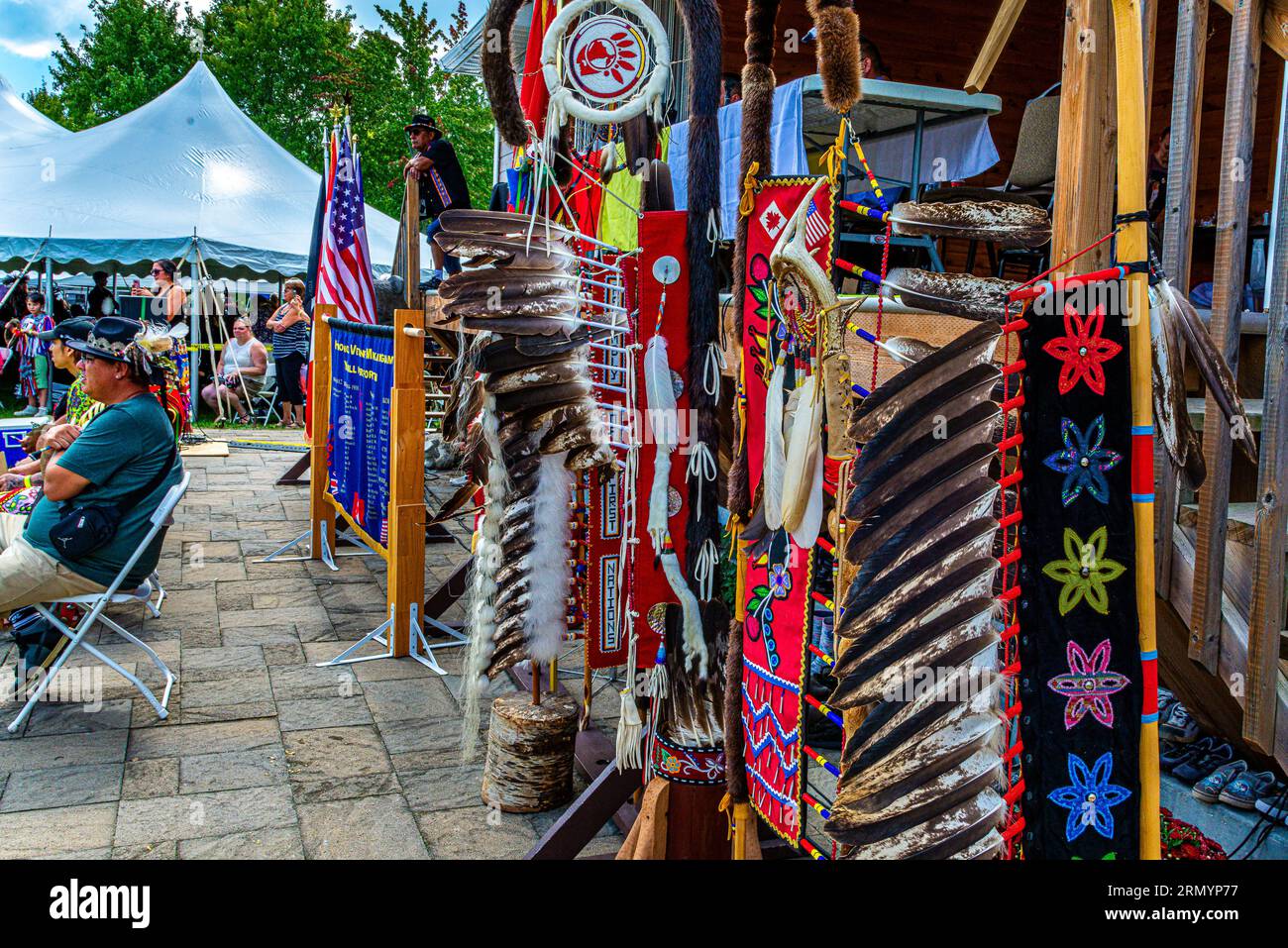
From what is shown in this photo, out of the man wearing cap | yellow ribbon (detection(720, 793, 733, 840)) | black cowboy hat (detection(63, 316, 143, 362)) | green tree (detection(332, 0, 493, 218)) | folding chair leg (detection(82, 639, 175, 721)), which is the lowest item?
folding chair leg (detection(82, 639, 175, 721))

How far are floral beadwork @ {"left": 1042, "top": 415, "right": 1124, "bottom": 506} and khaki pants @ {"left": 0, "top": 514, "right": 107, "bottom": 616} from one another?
13.4ft

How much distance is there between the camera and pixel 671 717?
279 cm

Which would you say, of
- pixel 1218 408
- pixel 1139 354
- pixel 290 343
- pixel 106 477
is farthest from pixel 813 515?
pixel 290 343

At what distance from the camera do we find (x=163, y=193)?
52.0 feet

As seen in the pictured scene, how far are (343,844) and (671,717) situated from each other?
125 centimetres

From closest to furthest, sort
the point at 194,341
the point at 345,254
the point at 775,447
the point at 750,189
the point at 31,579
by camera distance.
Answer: the point at 775,447, the point at 750,189, the point at 31,579, the point at 345,254, the point at 194,341

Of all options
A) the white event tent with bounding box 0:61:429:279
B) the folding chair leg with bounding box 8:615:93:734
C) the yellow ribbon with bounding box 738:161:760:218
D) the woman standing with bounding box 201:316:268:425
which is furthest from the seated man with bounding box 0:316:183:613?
the woman standing with bounding box 201:316:268:425

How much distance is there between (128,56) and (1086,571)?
135ft

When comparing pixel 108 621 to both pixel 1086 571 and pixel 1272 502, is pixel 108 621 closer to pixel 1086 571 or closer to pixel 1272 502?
pixel 1086 571

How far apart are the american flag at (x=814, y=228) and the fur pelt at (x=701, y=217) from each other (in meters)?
0.70

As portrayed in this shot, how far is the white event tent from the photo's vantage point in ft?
48.4

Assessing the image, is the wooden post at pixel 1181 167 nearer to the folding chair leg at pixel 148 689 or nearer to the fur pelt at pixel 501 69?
the fur pelt at pixel 501 69

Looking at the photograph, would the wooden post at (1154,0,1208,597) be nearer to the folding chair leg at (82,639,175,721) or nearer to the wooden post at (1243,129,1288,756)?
the wooden post at (1243,129,1288,756)

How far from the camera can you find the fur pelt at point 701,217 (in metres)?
2.68
